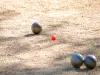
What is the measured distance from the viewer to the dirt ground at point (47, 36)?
723cm

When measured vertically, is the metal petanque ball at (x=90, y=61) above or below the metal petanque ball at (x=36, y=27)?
below

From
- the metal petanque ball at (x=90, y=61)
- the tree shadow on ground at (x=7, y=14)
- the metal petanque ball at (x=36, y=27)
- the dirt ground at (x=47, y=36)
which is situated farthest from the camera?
the tree shadow on ground at (x=7, y=14)

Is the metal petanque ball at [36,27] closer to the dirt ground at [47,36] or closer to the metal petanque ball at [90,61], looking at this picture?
the dirt ground at [47,36]

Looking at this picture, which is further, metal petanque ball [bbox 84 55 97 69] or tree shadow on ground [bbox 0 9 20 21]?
tree shadow on ground [bbox 0 9 20 21]

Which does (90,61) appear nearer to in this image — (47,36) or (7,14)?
(47,36)

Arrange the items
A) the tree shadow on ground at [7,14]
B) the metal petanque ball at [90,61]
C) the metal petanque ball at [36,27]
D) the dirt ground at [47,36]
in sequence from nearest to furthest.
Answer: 1. the metal petanque ball at [90,61]
2. the dirt ground at [47,36]
3. the metal petanque ball at [36,27]
4. the tree shadow on ground at [7,14]

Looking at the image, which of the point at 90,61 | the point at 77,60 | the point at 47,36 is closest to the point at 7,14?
the point at 47,36

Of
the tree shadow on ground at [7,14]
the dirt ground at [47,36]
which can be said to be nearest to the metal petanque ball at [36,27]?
the dirt ground at [47,36]

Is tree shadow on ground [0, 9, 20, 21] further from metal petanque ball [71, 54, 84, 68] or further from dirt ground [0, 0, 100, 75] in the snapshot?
metal petanque ball [71, 54, 84, 68]

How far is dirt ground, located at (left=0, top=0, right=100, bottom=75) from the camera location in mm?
7234

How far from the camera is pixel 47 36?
9.62 metres

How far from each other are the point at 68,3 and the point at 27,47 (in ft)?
19.2

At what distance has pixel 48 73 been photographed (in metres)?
6.82

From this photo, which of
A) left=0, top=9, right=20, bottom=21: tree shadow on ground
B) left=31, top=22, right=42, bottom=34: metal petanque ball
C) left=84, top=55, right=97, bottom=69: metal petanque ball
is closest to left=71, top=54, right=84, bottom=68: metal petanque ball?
left=84, top=55, right=97, bottom=69: metal petanque ball
